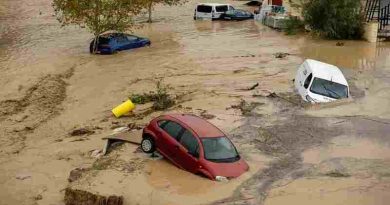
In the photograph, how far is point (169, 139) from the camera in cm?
1548

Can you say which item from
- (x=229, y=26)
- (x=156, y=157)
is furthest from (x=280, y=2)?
(x=156, y=157)

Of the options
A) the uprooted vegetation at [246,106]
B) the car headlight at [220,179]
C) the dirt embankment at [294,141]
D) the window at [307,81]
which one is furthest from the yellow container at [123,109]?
the car headlight at [220,179]

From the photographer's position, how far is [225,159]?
15039 mm

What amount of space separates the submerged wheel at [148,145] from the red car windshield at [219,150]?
175 centimetres

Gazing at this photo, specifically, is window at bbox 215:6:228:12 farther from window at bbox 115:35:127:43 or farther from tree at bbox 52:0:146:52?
window at bbox 115:35:127:43

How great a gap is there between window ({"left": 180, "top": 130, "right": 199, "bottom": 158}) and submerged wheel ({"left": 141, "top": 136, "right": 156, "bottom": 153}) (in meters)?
1.15

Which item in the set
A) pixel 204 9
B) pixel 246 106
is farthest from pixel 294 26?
pixel 246 106

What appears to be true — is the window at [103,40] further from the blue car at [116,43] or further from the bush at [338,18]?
the bush at [338,18]

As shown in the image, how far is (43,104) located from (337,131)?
37.6ft

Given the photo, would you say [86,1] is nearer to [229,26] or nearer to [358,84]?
[229,26]

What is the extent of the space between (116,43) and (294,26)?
12.8 meters

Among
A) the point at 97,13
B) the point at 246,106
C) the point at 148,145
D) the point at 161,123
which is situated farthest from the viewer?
the point at 97,13

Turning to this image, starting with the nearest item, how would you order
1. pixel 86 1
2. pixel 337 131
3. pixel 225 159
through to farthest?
1. pixel 225 159
2. pixel 337 131
3. pixel 86 1

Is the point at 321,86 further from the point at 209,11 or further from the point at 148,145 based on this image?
the point at 209,11
